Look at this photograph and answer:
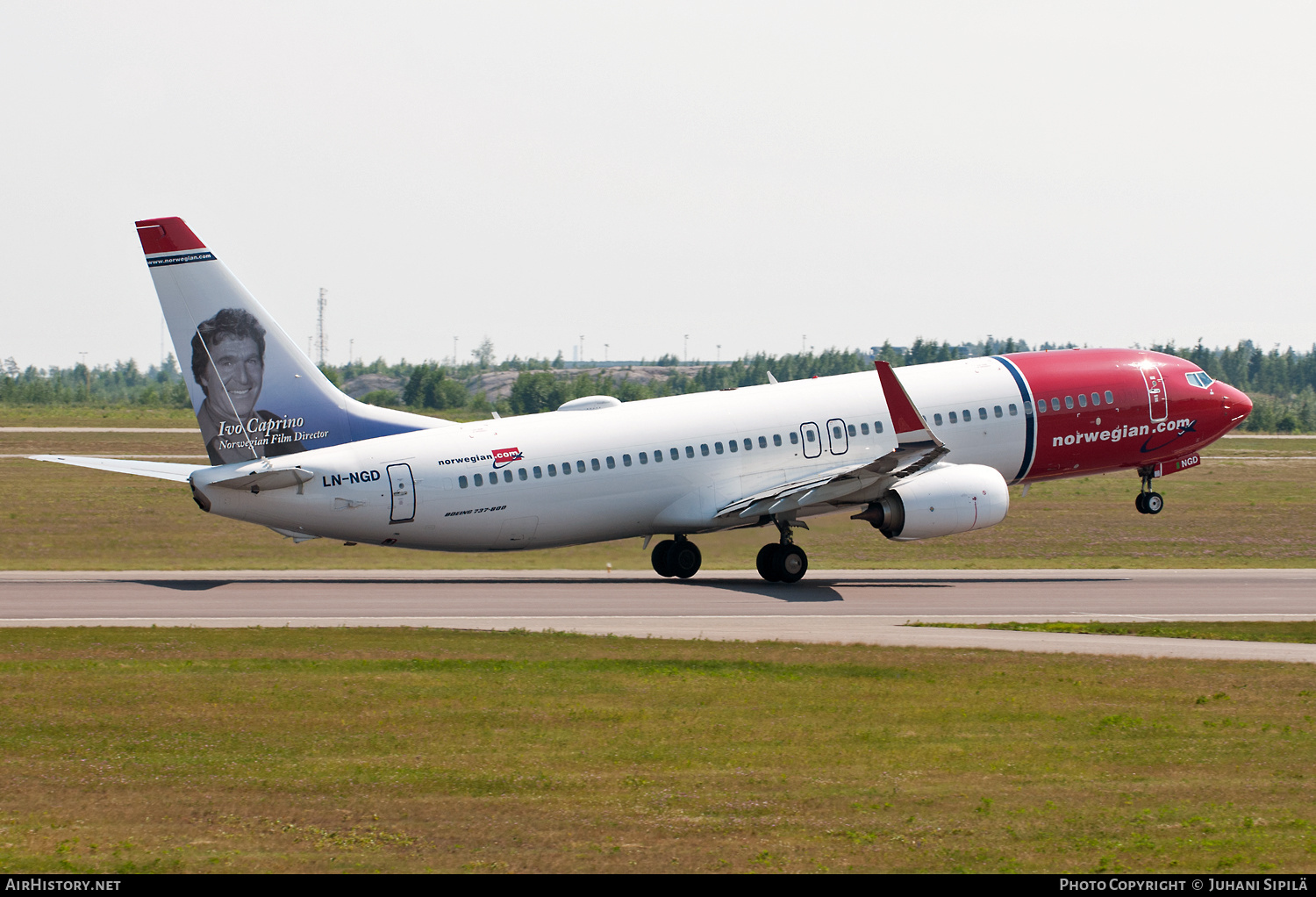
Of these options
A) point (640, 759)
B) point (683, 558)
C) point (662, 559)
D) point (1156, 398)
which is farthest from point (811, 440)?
point (640, 759)

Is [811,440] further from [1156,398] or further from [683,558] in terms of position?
[1156,398]

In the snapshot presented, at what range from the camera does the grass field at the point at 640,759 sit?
1448 cm

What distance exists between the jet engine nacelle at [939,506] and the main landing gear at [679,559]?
18.6ft

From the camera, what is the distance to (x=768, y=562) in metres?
40.0

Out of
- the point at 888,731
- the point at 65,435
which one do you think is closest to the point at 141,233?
the point at 888,731

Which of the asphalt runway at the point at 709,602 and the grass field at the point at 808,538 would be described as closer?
the asphalt runway at the point at 709,602

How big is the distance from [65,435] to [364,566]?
6815 cm

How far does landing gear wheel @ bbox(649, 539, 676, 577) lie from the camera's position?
135 ft

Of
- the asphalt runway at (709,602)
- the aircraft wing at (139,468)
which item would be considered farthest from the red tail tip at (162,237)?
the asphalt runway at (709,602)

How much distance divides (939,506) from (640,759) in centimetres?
2133

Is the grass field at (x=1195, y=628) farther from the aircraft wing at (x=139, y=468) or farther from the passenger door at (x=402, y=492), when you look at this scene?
the aircraft wing at (x=139, y=468)

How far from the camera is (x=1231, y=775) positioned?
18.0m

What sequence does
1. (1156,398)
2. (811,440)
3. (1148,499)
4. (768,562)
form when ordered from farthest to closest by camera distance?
(1148,499) → (1156,398) → (811,440) → (768,562)

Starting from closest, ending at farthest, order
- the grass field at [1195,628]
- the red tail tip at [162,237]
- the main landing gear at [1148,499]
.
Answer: the grass field at [1195,628] < the red tail tip at [162,237] < the main landing gear at [1148,499]
